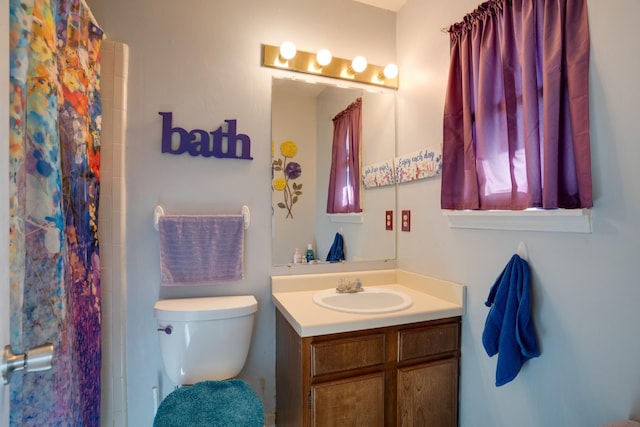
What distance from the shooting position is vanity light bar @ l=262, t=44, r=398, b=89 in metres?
1.78

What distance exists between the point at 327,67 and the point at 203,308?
1.54 meters

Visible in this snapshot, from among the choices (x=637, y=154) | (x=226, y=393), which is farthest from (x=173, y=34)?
(x=637, y=154)

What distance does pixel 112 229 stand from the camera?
1.49 metres

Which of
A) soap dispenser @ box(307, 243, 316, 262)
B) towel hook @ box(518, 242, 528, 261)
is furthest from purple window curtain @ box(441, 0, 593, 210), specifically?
soap dispenser @ box(307, 243, 316, 262)

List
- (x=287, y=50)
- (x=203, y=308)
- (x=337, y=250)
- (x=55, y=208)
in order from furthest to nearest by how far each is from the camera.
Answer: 1. (x=337, y=250)
2. (x=287, y=50)
3. (x=203, y=308)
4. (x=55, y=208)

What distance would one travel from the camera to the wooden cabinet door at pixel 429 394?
1.43m

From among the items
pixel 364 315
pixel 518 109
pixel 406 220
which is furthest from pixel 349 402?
pixel 518 109

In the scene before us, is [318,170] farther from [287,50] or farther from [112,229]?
[112,229]

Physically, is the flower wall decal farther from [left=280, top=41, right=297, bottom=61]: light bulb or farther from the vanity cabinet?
the vanity cabinet

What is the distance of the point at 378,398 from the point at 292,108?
1.58 m

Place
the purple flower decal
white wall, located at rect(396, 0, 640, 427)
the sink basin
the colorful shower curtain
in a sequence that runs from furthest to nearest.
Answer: the purple flower decal, the sink basin, white wall, located at rect(396, 0, 640, 427), the colorful shower curtain

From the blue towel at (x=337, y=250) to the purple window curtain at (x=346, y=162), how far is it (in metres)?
0.18

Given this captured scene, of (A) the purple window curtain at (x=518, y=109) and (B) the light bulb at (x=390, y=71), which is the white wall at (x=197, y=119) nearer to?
(B) the light bulb at (x=390, y=71)

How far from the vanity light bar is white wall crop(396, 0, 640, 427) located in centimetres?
55
